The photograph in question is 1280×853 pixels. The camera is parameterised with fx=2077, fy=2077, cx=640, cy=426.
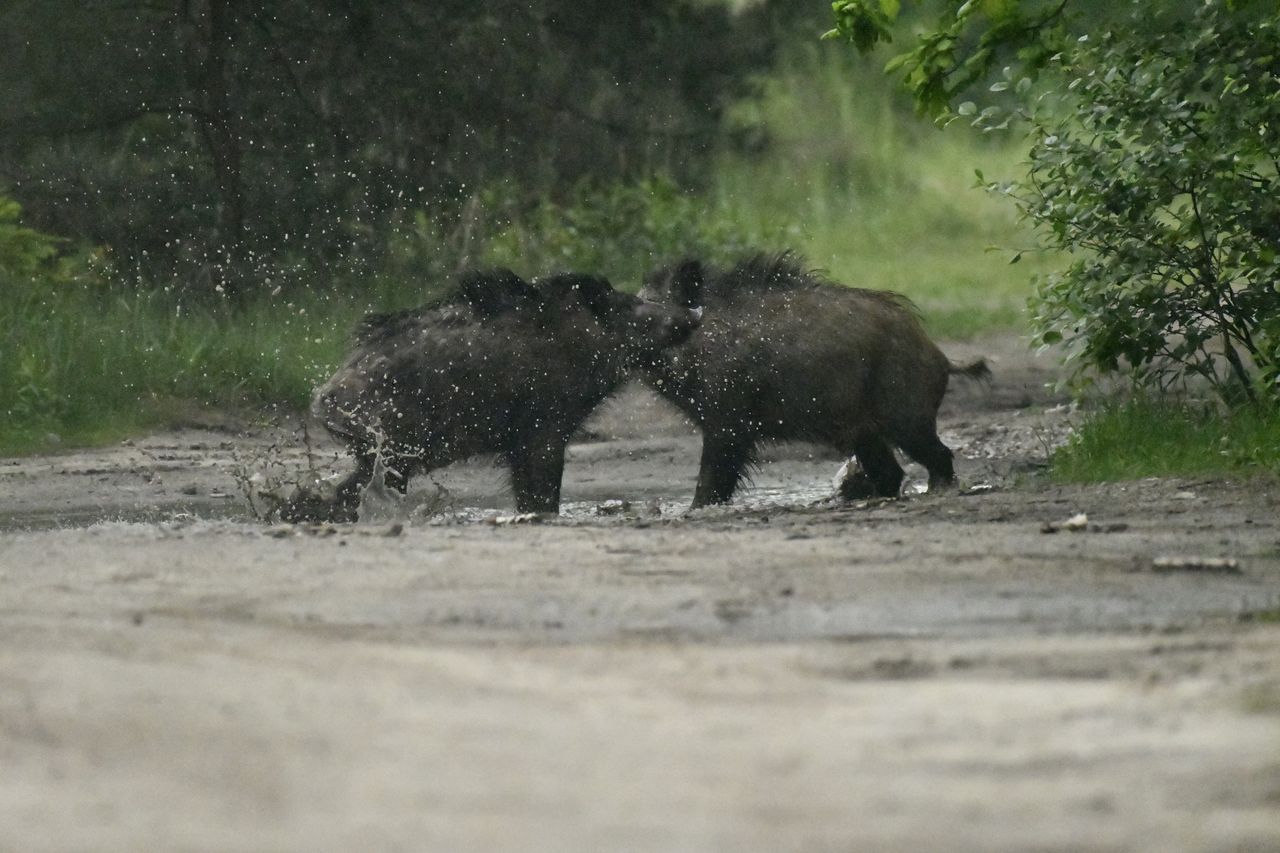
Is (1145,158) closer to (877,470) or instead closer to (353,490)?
(877,470)

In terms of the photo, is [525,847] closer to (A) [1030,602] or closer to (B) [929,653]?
(B) [929,653]

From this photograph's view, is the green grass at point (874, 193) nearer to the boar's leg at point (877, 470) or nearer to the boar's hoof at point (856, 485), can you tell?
the boar's hoof at point (856, 485)

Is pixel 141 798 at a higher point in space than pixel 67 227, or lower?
lower

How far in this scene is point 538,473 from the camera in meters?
9.99

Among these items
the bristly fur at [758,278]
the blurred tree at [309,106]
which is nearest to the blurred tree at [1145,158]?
the bristly fur at [758,278]

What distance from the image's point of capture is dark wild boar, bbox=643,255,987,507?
35.2 ft

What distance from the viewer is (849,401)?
10.8 meters

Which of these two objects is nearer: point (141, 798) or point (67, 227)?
point (141, 798)

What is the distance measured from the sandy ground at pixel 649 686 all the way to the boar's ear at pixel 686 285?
9.69 feet

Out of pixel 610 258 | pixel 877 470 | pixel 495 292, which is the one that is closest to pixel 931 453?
pixel 877 470

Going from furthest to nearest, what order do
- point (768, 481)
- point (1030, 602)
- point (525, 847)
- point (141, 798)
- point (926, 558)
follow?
point (768, 481), point (926, 558), point (1030, 602), point (141, 798), point (525, 847)

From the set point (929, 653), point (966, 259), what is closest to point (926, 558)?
point (929, 653)

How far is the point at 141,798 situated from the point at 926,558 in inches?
138

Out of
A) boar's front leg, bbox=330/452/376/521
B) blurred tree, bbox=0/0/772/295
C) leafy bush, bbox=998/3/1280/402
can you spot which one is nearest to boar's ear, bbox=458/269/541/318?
boar's front leg, bbox=330/452/376/521
